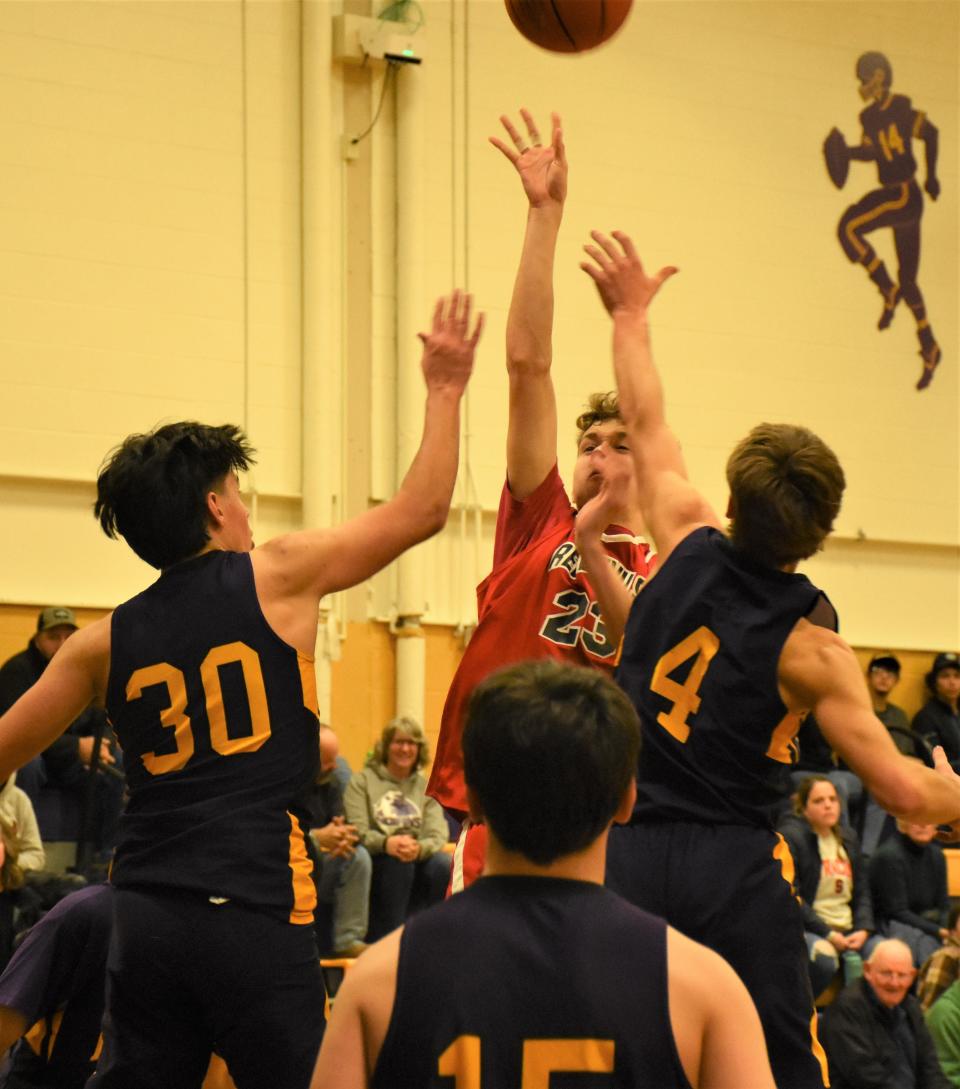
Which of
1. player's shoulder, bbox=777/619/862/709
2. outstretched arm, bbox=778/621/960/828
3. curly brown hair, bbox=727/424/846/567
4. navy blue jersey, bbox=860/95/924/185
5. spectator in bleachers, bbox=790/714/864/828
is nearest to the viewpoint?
outstretched arm, bbox=778/621/960/828

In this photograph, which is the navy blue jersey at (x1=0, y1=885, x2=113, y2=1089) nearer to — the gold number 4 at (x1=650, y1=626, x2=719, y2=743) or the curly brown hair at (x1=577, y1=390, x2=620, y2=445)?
the gold number 4 at (x1=650, y1=626, x2=719, y2=743)

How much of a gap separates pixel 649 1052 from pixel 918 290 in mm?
12169

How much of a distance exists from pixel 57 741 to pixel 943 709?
22.2 ft

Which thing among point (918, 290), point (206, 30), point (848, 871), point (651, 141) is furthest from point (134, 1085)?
point (918, 290)

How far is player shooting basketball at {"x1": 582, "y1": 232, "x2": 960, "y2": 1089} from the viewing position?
3.48m

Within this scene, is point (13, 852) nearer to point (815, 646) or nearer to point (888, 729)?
point (815, 646)

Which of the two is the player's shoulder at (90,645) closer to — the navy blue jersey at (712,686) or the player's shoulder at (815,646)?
the navy blue jersey at (712,686)

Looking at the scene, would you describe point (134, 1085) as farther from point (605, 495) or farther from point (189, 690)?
point (605, 495)

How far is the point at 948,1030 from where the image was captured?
348 inches

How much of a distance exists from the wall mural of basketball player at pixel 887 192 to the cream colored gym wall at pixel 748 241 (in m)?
0.10

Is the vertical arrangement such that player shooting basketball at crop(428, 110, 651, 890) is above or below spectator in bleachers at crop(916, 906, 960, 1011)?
above

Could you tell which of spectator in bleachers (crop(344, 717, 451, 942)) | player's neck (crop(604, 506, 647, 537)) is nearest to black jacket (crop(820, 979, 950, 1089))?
spectator in bleachers (crop(344, 717, 451, 942))

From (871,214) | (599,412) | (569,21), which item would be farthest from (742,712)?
(871,214)

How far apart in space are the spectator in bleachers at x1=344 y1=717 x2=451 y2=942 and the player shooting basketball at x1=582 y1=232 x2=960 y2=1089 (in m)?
5.79
